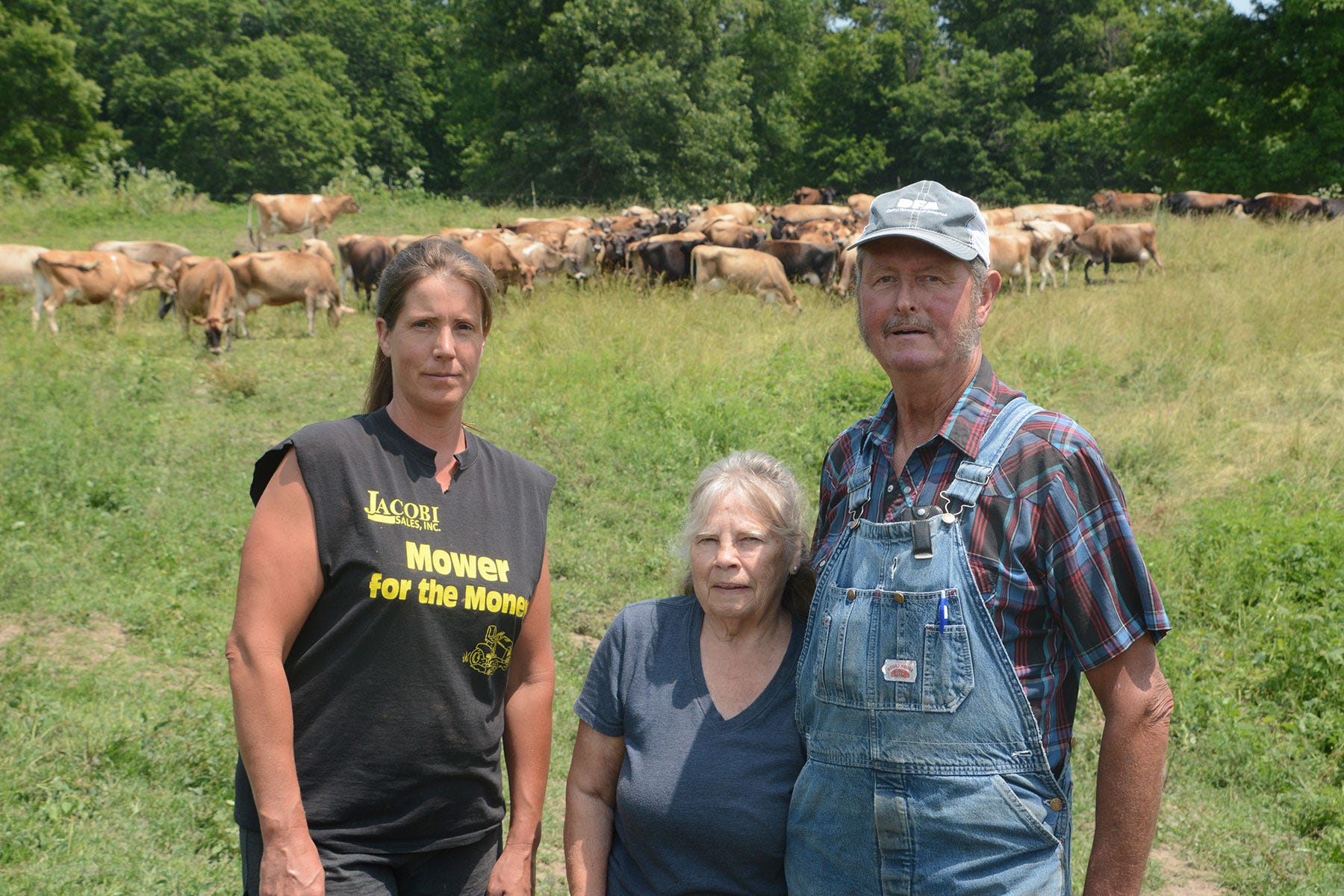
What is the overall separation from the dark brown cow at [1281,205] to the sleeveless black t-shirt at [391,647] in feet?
92.8

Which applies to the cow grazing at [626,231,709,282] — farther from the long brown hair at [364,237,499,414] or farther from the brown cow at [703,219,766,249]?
the long brown hair at [364,237,499,414]

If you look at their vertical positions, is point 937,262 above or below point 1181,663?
above

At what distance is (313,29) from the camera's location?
56.3 m

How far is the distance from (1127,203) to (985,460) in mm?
33797

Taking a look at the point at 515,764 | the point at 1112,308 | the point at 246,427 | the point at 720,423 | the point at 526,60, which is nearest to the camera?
the point at 515,764

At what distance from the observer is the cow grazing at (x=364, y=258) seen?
19.5 m

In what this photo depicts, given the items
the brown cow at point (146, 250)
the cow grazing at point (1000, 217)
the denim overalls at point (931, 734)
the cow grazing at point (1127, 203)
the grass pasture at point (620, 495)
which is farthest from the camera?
the cow grazing at point (1127, 203)

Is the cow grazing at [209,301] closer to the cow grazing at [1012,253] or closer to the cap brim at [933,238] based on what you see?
the cow grazing at [1012,253]

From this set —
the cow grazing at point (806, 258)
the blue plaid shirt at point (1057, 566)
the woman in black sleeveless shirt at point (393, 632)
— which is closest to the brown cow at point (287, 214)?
the cow grazing at point (806, 258)

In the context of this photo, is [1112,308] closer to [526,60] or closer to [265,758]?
[265,758]

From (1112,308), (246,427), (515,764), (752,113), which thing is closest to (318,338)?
(246,427)

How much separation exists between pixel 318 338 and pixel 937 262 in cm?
1455

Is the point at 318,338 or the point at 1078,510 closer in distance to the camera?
the point at 1078,510

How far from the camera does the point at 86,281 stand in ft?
51.9
